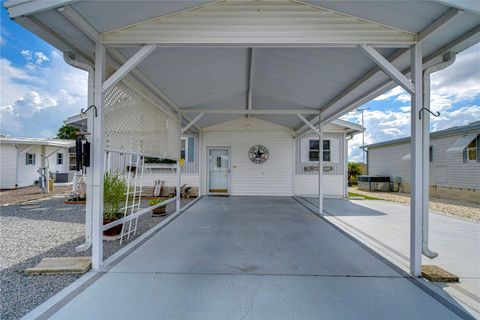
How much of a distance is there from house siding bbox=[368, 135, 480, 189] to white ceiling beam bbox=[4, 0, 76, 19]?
507 inches

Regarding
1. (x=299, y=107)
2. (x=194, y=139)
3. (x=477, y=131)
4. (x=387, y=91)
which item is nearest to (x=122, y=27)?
(x=387, y=91)

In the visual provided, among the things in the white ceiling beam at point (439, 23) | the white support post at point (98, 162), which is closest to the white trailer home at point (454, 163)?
the white ceiling beam at point (439, 23)

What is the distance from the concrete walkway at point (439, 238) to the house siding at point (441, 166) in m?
4.86

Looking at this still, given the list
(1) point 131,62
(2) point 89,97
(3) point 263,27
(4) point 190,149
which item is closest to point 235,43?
(3) point 263,27

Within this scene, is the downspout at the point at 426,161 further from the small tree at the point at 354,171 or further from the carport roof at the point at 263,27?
the small tree at the point at 354,171

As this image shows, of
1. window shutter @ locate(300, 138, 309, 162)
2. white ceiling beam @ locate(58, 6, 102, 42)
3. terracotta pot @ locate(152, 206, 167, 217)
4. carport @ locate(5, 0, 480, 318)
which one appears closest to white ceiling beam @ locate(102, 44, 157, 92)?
carport @ locate(5, 0, 480, 318)

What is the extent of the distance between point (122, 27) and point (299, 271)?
11.7 feet

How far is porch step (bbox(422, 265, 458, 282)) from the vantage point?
2.92m

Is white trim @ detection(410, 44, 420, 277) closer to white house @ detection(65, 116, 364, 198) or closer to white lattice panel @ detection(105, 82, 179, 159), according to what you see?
white lattice panel @ detection(105, 82, 179, 159)

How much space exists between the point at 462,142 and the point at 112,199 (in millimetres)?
12404

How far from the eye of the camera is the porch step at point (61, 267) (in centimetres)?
300

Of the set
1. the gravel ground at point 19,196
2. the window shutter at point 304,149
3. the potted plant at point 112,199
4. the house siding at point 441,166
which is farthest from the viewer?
the window shutter at point 304,149

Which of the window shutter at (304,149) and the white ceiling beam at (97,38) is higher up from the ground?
the white ceiling beam at (97,38)

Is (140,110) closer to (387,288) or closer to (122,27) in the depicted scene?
(122,27)
